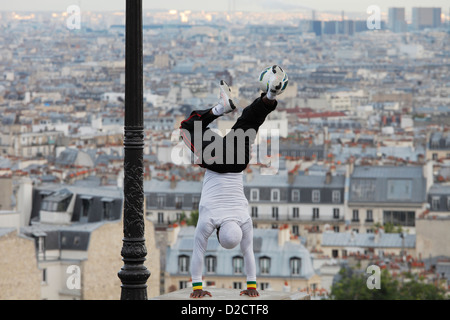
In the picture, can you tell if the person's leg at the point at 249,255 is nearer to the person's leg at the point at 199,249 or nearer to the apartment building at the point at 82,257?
the person's leg at the point at 199,249

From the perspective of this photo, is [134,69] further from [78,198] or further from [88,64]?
[88,64]

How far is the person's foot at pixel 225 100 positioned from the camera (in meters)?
6.37

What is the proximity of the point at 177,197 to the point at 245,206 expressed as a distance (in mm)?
42488

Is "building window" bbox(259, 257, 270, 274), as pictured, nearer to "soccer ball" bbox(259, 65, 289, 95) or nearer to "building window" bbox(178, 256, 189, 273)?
"building window" bbox(178, 256, 189, 273)

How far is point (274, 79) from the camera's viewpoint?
6113mm

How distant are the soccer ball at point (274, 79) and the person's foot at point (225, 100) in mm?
203

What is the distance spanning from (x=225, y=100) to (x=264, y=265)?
986 inches

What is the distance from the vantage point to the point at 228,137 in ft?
20.7

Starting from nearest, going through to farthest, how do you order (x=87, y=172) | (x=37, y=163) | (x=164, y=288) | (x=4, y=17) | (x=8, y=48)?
1. (x=164, y=288)
2. (x=87, y=172)
3. (x=37, y=163)
4. (x=8, y=48)
5. (x=4, y=17)

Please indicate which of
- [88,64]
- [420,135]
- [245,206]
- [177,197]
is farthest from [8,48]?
[245,206]

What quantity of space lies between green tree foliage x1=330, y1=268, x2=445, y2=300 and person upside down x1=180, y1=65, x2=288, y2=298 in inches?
864

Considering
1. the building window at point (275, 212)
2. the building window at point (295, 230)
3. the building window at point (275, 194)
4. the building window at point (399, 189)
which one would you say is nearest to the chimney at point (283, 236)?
the building window at point (295, 230)

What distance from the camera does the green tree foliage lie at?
28609 mm

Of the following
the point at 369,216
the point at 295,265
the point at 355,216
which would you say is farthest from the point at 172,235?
the point at 369,216
